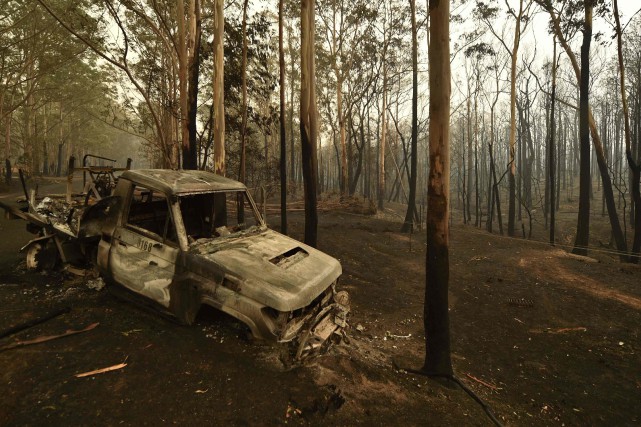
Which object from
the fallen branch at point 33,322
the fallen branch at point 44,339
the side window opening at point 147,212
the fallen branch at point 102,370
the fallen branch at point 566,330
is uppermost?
the side window opening at point 147,212

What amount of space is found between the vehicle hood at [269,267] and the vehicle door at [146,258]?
378 millimetres

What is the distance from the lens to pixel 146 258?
13.6ft

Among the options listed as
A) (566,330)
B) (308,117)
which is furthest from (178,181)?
(566,330)

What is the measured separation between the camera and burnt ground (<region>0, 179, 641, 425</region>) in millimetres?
3047

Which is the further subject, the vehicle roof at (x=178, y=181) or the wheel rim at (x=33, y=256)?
the wheel rim at (x=33, y=256)

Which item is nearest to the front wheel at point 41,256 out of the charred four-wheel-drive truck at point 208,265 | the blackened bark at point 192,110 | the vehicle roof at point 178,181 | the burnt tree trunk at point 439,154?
the charred four-wheel-drive truck at point 208,265

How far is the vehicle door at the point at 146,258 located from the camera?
3.96 m

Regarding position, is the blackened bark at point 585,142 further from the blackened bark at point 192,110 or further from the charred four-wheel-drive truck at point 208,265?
the blackened bark at point 192,110

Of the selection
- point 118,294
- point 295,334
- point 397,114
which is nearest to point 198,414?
point 295,334

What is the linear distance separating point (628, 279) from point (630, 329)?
3938mm

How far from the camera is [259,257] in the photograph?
3.91 metres

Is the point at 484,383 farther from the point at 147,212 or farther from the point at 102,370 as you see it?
the point at 147,212

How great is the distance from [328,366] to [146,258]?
2531mm

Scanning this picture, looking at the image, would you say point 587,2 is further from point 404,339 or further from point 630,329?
point 404,339
